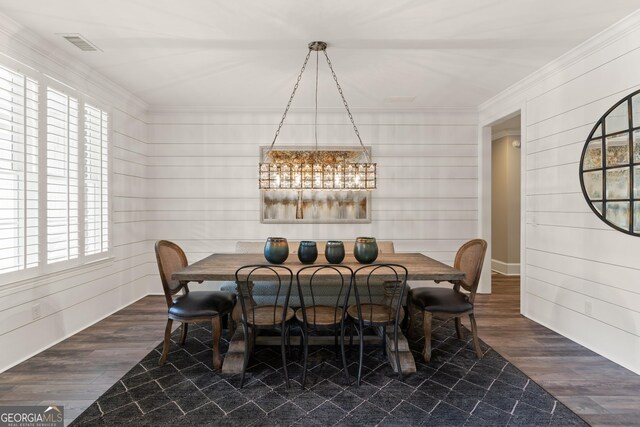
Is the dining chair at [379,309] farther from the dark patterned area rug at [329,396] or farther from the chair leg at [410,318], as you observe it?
the chair leg at [410,318]

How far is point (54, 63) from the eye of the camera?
3.22 metres

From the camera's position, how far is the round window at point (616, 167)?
2625 millimetres

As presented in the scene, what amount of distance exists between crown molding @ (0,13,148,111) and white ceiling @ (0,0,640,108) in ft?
0.25

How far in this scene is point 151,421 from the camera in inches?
80.4

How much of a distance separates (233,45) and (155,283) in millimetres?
3479

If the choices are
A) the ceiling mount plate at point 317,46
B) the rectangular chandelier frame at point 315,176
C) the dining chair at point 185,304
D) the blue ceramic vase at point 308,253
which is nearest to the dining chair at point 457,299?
the blue ceramic vase at point 308,253

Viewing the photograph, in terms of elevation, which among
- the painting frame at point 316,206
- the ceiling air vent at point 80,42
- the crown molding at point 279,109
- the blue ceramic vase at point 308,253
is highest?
the ceiling air vent at point 80,42

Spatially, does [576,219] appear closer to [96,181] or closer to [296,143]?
[296,143]

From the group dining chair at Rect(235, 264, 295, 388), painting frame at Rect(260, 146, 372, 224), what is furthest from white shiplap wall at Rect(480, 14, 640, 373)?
dining chair at Rect(235, 264, 295, 388)

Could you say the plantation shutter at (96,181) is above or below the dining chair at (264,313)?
above

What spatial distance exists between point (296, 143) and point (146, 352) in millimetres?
3182

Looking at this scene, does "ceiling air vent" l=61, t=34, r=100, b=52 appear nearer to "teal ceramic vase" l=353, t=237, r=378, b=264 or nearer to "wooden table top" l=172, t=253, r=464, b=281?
"wooden table top" l=172, t=253, r=464, b=281

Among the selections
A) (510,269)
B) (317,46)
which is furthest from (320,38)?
(510,269)

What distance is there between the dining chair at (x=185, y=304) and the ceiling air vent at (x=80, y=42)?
6.08 feet
